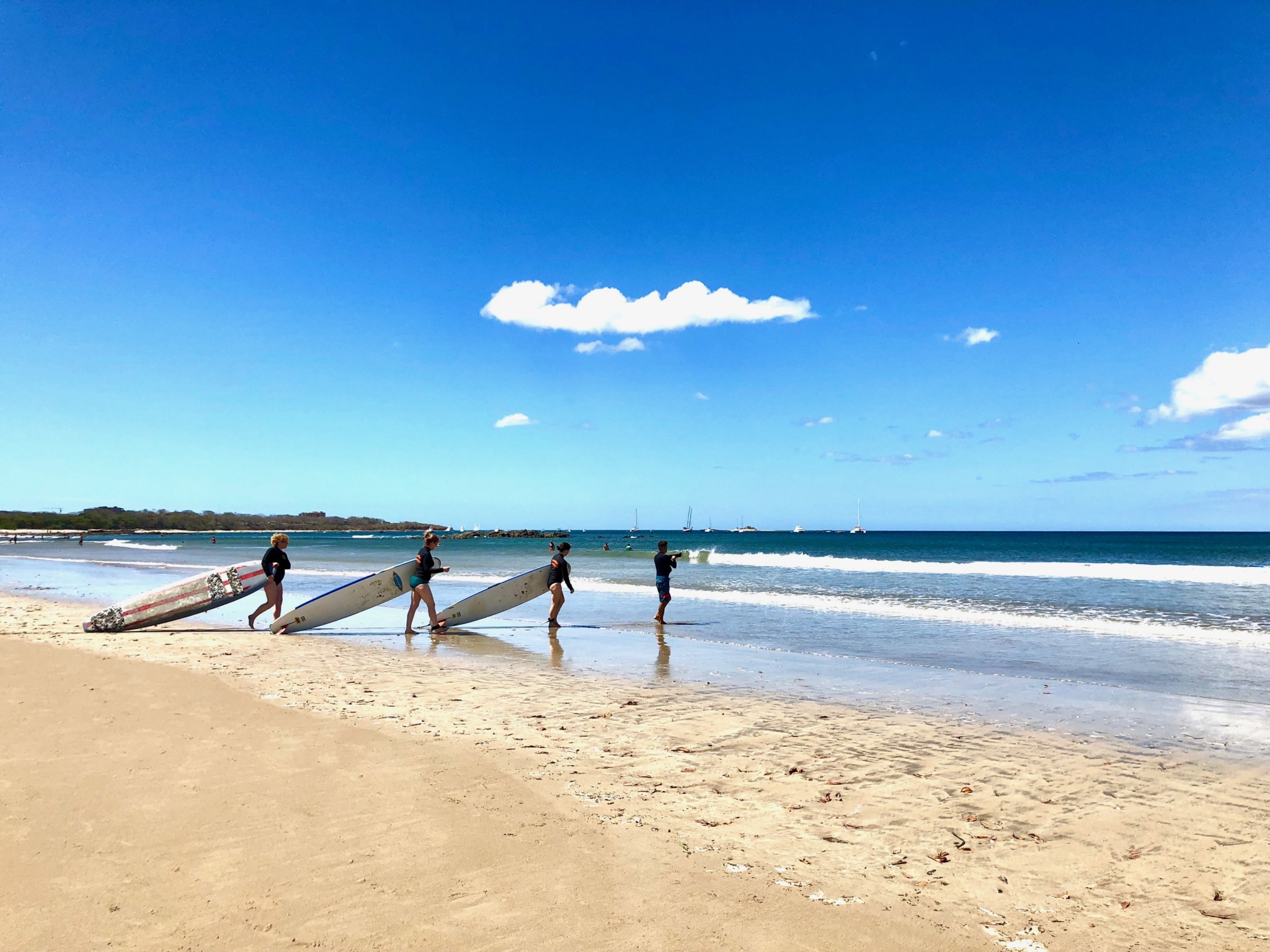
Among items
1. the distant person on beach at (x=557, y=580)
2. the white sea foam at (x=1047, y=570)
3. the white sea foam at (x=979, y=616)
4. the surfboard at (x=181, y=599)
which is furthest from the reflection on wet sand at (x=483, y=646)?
the white sea foam at (x=1047, y=570)

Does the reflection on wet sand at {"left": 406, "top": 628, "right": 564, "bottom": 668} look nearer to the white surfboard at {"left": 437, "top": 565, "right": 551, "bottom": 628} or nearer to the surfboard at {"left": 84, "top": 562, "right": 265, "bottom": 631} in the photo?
the white surfboard at {"left": 437, "top": 565, "right": 551, "bottom": 628}

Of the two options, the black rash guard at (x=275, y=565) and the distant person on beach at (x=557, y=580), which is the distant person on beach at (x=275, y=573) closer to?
the black rash guard at (x=275, y=565)

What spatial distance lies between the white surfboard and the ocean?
0.40m

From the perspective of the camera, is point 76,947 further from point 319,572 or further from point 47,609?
point 319,572

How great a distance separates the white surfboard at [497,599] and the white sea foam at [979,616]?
6.03 meters

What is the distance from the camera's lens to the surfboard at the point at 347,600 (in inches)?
520

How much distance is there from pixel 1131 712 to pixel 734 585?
1737cm

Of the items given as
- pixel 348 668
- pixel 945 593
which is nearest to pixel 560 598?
pixel 348 668

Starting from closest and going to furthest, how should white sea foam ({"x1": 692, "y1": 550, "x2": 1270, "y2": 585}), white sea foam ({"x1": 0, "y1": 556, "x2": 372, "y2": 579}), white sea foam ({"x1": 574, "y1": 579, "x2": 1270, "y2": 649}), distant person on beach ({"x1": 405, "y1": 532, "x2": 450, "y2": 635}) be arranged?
distant person on beach ({"x1": 405, "y1": 532, "x2": 450, "y2": 635})
white sea foam ({"x1": 574, "y1": 579, "x2": 1270, "y2": 649})
white sea foam ({"x1": 692, "y1": 550, "x2": 1270, "y2": 585})
white sea foam ({"x1": 0, "y1": 556, "x2": 372, "y2": 579})

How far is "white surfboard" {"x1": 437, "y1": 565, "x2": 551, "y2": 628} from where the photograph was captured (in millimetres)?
14219

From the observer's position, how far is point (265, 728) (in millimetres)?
6215

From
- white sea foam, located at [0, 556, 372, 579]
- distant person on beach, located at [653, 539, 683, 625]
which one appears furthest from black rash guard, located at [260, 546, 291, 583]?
white sea foam, located at [0, 556, 372, 579]

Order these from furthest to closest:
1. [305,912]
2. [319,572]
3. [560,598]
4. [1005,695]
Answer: [319,572] → [560,598] → [1005,695] → [305,912]

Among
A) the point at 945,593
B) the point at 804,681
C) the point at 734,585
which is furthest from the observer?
the point at 734,585
